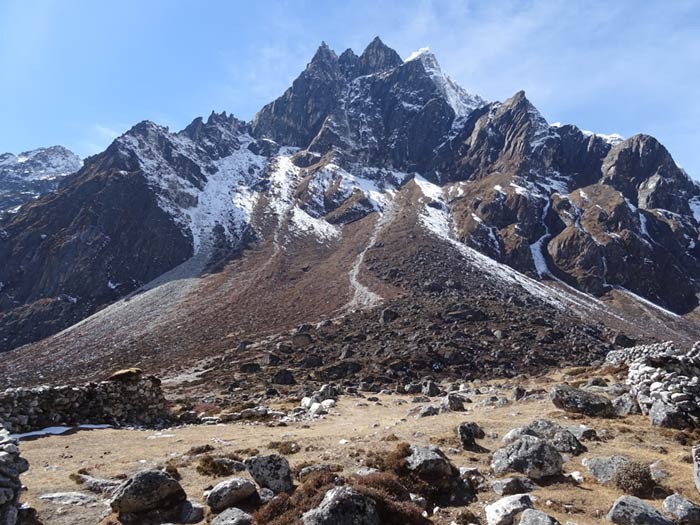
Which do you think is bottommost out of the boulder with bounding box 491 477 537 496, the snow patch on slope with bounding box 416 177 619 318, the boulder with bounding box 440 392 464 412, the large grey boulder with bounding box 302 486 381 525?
the boulder with bounding box 440 392 464 412

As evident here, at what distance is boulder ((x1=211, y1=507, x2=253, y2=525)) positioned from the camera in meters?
10.6

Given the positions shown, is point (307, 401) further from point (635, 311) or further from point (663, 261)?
point (663, 261)

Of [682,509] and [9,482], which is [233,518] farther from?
[682,509]

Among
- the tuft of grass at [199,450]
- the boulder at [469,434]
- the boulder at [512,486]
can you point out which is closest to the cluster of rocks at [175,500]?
the tuft of grass at [199,450]

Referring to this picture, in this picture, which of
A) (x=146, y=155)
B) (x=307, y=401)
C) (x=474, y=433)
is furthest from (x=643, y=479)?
(x=146, y=155)

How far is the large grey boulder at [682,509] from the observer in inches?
408

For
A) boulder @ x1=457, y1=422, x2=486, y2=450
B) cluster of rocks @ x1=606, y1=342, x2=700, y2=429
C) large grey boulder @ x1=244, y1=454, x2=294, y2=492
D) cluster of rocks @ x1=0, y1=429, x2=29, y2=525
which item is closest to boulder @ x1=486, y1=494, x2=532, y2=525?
boulder @ x1=457, y1=422, x2=486, y2=450

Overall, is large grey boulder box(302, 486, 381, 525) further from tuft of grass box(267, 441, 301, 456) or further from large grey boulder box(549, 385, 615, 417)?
large grey boulder box(549, 385, 615, 417)

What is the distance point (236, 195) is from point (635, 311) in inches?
5547

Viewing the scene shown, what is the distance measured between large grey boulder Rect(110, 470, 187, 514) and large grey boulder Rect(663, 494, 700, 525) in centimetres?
1137

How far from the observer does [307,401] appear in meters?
30.5

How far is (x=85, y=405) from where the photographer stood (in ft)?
79.3

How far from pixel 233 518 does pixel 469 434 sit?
8.94 m

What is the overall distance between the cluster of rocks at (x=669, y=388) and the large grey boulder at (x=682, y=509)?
786 cm
